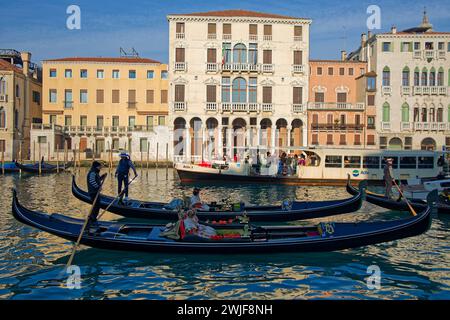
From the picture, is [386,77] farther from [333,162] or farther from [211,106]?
[333,162]

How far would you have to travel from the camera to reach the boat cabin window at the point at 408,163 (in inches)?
931

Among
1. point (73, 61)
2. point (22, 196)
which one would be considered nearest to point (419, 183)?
point (22, 196)

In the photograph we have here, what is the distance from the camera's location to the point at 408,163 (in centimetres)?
2366

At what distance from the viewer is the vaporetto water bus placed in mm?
23609

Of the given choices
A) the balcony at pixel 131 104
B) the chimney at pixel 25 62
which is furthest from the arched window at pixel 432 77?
the chimney at pixel 25 62

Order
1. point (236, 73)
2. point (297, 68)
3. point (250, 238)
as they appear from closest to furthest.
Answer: point (250, 238) < point (236, 73) < point (297, 68)

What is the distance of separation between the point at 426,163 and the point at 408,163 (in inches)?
33.8

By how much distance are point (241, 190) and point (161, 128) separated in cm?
1799

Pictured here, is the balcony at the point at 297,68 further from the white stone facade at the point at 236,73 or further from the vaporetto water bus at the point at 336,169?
the vaporetto water bus at the point at 336,169

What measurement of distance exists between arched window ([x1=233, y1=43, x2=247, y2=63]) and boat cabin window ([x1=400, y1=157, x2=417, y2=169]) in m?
15.5

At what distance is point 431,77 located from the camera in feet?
118

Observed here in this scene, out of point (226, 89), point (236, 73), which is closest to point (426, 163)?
point (236, 73)

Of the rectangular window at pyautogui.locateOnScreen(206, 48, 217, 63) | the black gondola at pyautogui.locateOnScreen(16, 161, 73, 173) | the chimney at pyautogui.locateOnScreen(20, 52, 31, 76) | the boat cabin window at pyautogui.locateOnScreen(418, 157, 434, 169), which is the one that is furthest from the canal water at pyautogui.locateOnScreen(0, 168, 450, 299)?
the chimney at pyautogui.locateOnScreen(20, 52, 31, 76)

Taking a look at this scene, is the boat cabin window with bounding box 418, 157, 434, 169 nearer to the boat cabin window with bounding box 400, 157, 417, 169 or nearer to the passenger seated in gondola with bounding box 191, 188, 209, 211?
the boat cabin window with bounding box 400, 157, 417, 169
